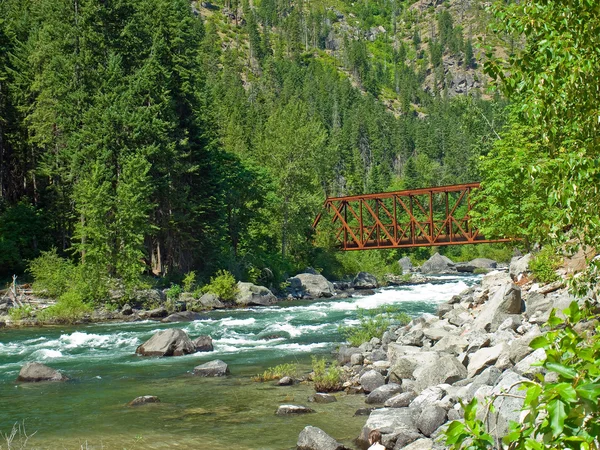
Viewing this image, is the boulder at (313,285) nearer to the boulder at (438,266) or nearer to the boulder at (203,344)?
the boulder at (203,344)

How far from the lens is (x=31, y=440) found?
12.0m

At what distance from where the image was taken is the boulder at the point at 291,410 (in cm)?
1335

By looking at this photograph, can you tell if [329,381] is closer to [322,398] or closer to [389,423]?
[322,398]

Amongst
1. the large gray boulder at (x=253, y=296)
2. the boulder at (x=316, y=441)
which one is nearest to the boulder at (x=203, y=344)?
the boulder at (x=316, y=441)

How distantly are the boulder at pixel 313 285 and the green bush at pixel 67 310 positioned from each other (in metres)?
15.9

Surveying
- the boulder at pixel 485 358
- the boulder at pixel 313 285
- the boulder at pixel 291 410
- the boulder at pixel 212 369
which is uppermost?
the boulder at pixel 485 358

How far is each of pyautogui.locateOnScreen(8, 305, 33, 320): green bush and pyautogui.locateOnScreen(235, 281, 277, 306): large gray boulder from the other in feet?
37.7

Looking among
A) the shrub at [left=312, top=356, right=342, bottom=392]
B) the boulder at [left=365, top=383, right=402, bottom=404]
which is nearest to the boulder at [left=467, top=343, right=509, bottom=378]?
the boulder at [left=365, top=383, right=402, bottom=404]

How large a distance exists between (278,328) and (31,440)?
14.6m

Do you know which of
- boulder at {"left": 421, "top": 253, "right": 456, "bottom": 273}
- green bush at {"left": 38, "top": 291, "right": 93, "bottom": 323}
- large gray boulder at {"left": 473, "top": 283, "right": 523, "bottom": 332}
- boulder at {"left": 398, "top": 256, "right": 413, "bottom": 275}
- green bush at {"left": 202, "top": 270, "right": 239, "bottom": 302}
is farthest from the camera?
boulder at {"left": 398, "top": 256, "right": 413, "bottom": 275}

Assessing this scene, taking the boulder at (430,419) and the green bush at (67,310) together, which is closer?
the boulder at (430,419)

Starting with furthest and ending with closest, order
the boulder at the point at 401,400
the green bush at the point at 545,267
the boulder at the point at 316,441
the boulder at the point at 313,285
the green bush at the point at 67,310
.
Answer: the boulder at the point at 313,285 < the green bush at the point at 67,310 < the green bush at the point at 545,267 < the boulder at the point at 401,400 < the boulder at the point at 316,441

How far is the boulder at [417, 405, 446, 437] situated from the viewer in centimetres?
1070

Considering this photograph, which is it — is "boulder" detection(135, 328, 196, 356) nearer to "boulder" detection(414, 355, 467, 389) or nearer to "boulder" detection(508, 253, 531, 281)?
"boulder" detection(414, 355, 467, 389)
